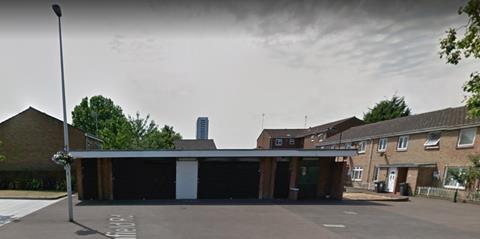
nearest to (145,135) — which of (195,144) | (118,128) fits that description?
(118,128)

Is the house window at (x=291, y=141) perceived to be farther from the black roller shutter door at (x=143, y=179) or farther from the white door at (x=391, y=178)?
the black roller shutter door at (x=143, y=179)

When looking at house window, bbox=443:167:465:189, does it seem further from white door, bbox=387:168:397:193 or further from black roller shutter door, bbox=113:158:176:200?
black roller shutter door, bbox=113:158:176:200

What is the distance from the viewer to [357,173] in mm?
30547

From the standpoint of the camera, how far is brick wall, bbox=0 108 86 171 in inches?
856

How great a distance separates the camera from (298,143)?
2386 inches

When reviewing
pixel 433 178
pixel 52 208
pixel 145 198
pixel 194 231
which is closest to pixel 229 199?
pixel 145 198

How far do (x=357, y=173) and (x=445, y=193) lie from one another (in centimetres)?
1199

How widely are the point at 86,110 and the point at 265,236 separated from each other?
165 ft

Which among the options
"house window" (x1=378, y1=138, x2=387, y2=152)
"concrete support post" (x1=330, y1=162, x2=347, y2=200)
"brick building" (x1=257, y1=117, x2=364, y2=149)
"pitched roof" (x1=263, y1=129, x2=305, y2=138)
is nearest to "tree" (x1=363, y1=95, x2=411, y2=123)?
"brick building" (x1=257, y1=117, x2=364, y2=149)

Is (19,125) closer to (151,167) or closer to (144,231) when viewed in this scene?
(151,167)

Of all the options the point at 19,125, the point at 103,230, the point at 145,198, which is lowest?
the point at 145,198

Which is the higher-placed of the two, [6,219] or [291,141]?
[291,141]

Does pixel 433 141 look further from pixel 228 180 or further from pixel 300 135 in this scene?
pixel 300 135

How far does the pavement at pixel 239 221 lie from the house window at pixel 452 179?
16.3 ft
